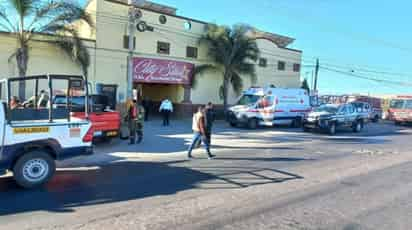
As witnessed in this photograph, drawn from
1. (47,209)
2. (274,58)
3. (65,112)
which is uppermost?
(274,58)

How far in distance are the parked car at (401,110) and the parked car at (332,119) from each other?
986 centimetres

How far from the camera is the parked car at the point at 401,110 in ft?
96.2

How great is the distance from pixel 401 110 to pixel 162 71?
2041 centimetres

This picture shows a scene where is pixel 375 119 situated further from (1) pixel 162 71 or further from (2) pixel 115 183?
(2) pixel 115 183

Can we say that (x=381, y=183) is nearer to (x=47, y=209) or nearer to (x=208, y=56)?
(x=47, y=209)

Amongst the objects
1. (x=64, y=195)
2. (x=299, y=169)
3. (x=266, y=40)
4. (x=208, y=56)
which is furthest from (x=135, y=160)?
(x=266, y=40)

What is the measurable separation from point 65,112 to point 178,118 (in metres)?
18.5

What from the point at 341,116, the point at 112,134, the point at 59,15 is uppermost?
the point at 59,15

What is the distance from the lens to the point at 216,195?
21.9ft

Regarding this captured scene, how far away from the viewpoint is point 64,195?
646 cm

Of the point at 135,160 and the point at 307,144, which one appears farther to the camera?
the point at 307,144

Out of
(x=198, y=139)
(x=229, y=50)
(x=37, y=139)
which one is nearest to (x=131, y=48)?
(x=198, y=139)

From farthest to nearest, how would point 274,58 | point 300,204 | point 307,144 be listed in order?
point 274,58
point 307,144
point 300,204

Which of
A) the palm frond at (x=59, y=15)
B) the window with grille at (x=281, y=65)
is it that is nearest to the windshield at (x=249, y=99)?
the palm frond at (x=59, y=15)
